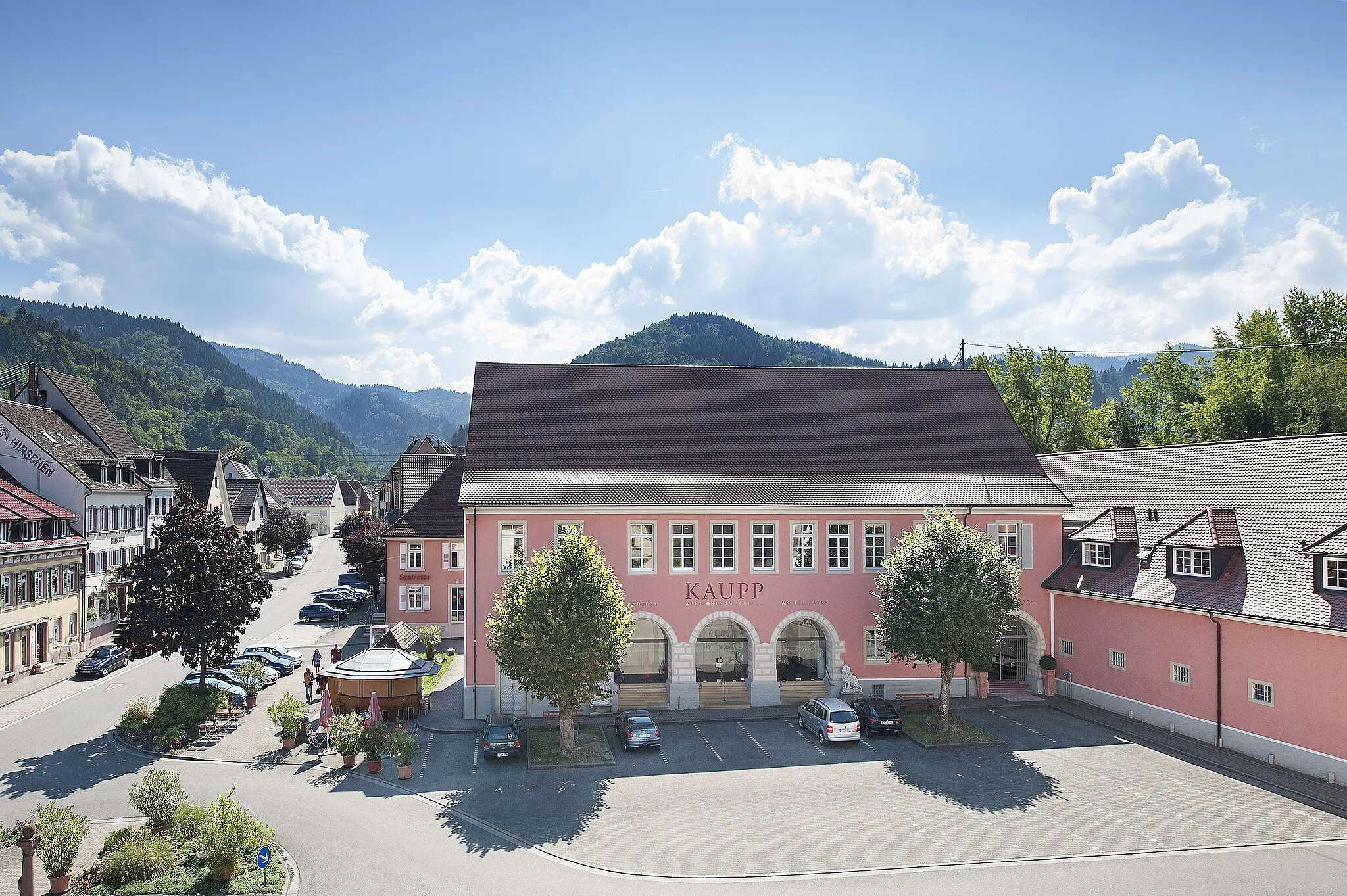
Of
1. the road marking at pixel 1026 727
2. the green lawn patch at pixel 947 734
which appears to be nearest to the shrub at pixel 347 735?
the green lawn patch at pixel 947 734

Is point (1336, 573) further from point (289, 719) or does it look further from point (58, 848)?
point (58, 848)

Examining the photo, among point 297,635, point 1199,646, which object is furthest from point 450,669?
point 1199,646

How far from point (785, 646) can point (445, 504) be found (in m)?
26.2

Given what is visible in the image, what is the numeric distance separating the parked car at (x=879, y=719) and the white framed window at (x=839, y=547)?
Result: 238 inches

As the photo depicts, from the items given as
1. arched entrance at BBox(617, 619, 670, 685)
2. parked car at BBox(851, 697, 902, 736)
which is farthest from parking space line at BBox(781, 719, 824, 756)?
arched entrance at BBox(617, 619, 670, 685)

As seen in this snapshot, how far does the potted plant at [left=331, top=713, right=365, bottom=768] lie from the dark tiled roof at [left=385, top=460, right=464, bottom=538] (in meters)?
22.8

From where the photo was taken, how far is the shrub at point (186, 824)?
2158 centimetres

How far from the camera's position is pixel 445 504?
2082 inches

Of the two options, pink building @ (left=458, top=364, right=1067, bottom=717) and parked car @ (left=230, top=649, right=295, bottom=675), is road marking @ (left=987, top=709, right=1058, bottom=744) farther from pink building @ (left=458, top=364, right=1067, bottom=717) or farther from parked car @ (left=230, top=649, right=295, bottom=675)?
parked car @ (left=230, top=649, right=295, bottom=675)

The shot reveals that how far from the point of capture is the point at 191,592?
33.2 meters

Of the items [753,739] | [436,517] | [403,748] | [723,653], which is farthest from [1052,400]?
[403,748]

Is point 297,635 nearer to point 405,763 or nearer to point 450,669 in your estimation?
point 450,669

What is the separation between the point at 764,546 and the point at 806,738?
Result: 26.5 ft

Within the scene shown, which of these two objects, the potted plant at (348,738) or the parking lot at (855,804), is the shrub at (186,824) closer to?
the potted plant at (348,738)
